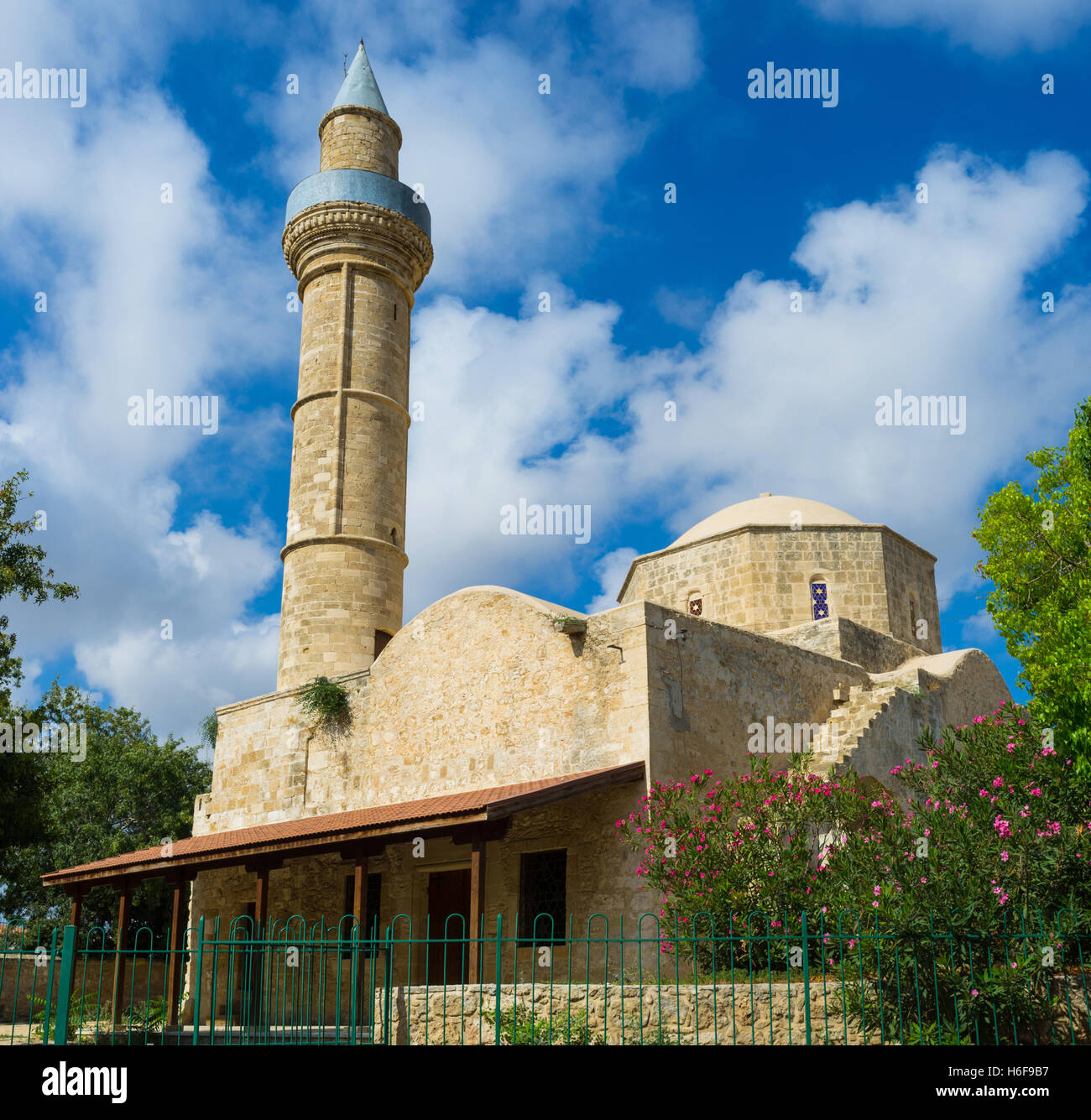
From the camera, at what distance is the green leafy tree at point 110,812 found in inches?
974

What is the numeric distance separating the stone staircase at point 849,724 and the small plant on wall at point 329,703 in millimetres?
6388

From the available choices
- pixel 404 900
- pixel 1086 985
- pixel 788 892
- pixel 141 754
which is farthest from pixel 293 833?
pixel 141 754

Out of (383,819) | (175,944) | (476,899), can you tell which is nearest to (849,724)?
(476,899)

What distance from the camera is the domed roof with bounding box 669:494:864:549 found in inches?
753

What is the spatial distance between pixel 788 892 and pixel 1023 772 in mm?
2152

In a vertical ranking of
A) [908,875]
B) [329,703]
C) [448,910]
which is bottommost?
[448,910]

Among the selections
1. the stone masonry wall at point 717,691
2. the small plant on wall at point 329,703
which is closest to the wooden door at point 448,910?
the small plant on wall at point 329,703

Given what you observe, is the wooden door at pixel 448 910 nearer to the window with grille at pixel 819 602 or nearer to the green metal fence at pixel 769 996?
the green metal fence at pixel 769 996

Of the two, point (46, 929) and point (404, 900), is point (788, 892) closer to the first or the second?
point (404, 900)

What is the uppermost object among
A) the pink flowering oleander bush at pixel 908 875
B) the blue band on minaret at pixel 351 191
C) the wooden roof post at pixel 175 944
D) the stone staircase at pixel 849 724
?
the blue band on minaret at pixel 351 191

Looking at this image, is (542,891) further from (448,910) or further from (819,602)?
(819,602)

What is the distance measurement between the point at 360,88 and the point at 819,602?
1285 centimetres

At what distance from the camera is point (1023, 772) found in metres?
8.87

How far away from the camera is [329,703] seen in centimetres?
1512
